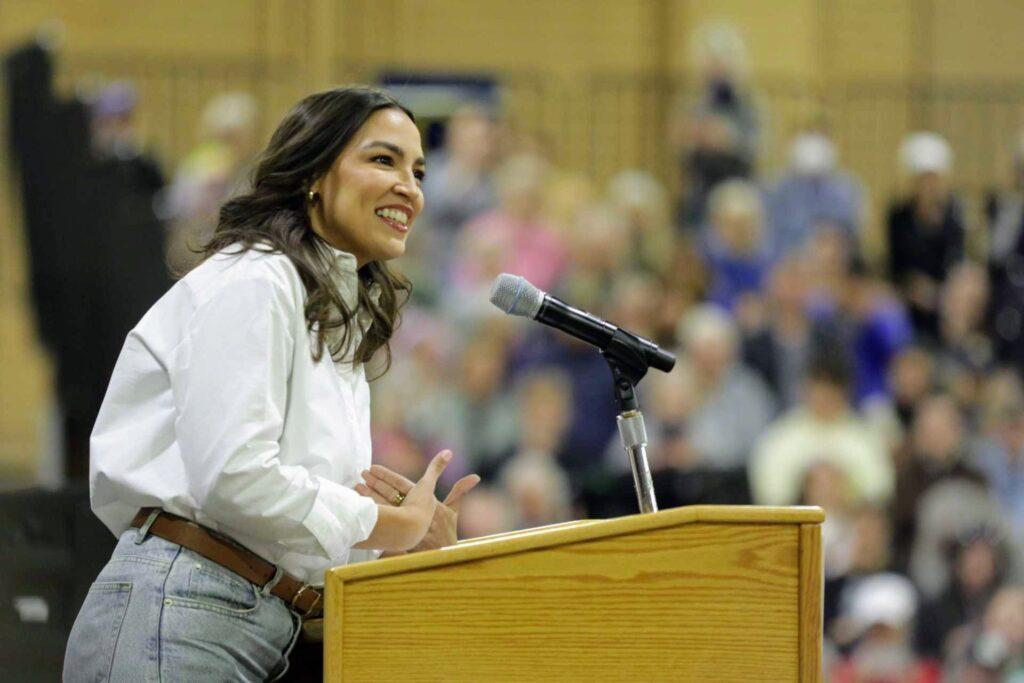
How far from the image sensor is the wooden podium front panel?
2.29 meters

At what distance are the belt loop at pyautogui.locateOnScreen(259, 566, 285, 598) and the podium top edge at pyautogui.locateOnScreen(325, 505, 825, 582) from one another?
0.50 feet

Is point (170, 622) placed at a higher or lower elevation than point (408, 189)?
lower

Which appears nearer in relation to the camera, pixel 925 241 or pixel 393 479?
pixel 393 479

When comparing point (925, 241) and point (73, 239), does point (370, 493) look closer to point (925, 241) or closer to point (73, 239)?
point (73, 239)

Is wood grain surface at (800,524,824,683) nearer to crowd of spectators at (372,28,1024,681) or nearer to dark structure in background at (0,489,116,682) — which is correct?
dark structure in background at (0,489,116,682)

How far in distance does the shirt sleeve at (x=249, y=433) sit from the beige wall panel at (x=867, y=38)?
28.1 feet

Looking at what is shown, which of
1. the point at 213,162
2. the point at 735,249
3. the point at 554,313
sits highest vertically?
the point at 554,313

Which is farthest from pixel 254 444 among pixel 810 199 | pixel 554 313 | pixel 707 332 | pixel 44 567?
pixel 810 199

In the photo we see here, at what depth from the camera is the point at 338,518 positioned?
2338 mm

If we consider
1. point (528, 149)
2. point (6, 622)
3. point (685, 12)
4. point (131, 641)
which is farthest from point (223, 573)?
point (685, 12)

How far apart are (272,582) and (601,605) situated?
0.46m

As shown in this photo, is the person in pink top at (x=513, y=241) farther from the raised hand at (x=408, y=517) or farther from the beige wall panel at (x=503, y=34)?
the raised hand at (x=408, y=517)

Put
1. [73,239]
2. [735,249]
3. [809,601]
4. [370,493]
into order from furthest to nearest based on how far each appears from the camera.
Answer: [735,249] < [73,239] < [370,493] < [809,601]

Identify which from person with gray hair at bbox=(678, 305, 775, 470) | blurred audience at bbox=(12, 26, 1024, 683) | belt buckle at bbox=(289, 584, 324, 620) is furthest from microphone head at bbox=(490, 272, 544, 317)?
person with gray hair at bbox=(678, 305, 775, 470)
